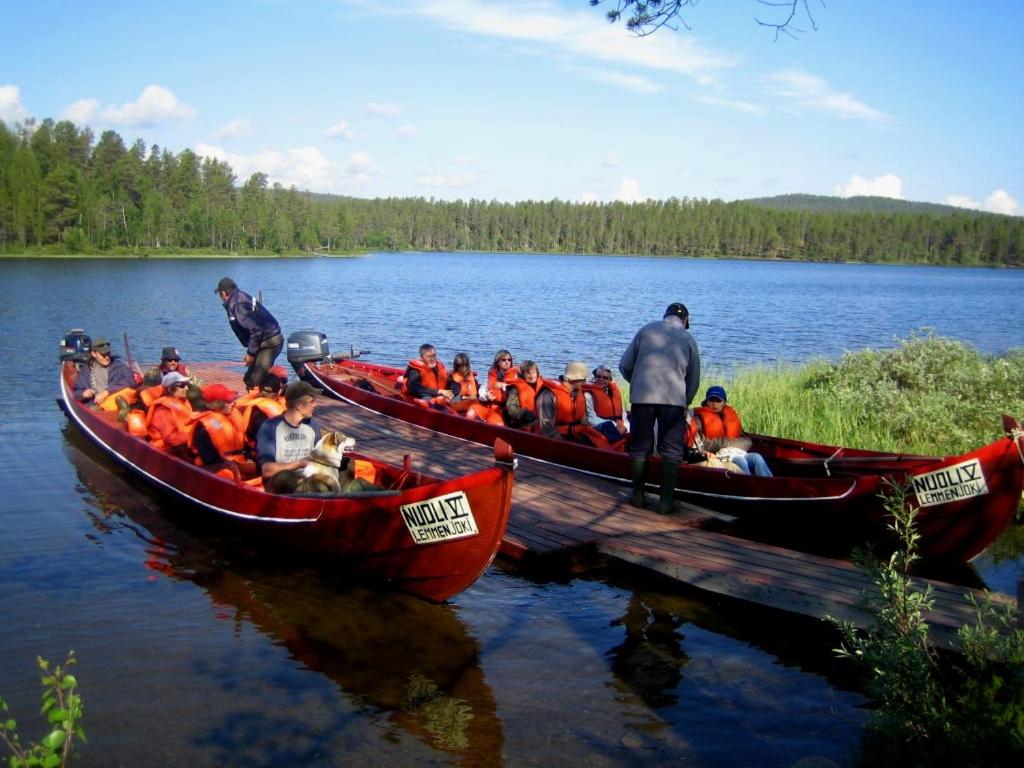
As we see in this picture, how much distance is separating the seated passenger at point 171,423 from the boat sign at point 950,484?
739 cm

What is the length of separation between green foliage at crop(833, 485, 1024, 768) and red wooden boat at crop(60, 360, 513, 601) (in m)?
2.84

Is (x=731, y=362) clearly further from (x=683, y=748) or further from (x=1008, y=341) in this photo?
(x=683, y=748)

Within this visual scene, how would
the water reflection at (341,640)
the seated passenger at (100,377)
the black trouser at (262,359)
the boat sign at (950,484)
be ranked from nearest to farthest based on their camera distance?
the water reflection at (341,640)
the boat sign at (950,484)
the black trouser at (262,359)
the seated passenger at (100,377)

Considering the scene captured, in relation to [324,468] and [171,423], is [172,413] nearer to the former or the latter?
[171,423]

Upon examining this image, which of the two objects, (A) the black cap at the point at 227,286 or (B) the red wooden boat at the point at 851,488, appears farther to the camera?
(A) the black cap at the point at 227,286

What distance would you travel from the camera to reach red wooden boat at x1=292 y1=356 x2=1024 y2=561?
704 centimetres

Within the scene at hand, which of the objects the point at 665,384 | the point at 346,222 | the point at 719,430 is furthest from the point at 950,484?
the point at 346,222

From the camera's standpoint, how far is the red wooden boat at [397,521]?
20.9ft

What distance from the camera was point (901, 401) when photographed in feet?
39.3

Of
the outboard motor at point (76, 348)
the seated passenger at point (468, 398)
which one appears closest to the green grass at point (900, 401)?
the seated passenger at point (468, 398)

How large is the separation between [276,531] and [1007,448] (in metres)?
6.16

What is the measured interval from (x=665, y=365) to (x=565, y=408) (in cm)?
299

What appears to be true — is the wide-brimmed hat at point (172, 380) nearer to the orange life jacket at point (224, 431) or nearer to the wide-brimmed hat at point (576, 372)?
the orange life jacket at point (224, 431)

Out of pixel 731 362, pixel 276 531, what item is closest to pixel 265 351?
pixel 276 531
